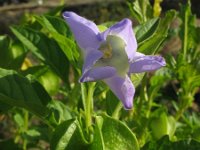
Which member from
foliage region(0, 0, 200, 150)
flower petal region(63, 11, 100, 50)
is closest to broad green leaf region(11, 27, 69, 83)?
foliage region(0, 0, 200, 150)

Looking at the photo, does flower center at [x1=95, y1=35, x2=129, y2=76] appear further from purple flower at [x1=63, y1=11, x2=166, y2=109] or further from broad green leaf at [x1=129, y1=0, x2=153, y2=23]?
broad green leaf at [x1=129, y1=0, x2=153, y2=23]

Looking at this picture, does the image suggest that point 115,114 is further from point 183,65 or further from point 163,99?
point 163,99

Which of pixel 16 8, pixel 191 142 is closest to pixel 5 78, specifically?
pixel 191 142

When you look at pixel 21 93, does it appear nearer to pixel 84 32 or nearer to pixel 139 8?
pixel 84 32

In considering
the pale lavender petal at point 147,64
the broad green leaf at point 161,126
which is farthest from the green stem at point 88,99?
the broad green leaf at point 161,126

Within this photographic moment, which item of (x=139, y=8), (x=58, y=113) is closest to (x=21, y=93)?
(x=58, y=113)
